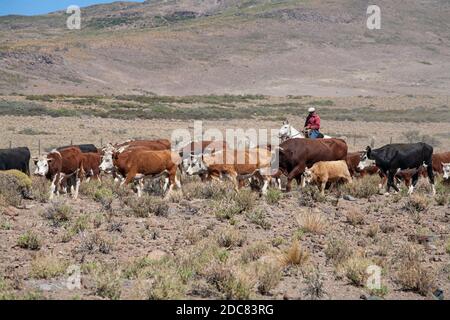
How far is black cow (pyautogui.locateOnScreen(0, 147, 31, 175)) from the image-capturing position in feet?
64.1

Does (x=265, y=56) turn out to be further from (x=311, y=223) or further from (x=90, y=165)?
(x=311, y=223)

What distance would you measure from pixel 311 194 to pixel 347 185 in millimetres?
1718

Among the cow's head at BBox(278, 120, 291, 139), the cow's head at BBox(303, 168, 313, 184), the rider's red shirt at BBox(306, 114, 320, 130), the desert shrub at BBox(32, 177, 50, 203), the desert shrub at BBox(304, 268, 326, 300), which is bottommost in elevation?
the desert shrub at BBox(304, 268, 326, 300)

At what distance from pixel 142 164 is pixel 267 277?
23.4 feet

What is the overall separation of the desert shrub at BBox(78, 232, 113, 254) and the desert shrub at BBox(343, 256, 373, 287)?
4.12 m

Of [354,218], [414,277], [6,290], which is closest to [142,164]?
[354,218]

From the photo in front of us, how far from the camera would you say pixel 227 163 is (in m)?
16.4

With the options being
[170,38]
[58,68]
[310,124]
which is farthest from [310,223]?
[170,38]

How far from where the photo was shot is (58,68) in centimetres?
10306

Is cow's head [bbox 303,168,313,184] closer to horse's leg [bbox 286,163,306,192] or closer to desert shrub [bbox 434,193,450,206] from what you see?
horse's leg [bbox 286,163,306,192]

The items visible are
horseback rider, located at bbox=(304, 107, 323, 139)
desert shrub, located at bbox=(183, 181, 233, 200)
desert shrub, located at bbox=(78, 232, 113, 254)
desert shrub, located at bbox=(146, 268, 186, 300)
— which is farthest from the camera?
horseback rider, located at bbox=(304, 107, 323, 139)

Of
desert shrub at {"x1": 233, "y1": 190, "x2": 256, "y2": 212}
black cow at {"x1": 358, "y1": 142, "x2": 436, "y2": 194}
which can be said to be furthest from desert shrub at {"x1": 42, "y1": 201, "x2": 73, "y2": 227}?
black cow at {"x1": 358, "y1": 142, "x2": 436, "y2": 194}

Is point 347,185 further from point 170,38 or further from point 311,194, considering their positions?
point 170,38
